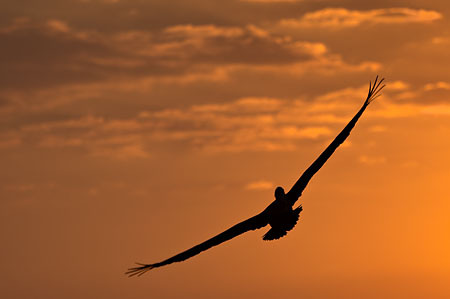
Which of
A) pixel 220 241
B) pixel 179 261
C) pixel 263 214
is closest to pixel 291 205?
pixel 263 214

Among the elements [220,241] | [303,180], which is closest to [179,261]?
[220,241]

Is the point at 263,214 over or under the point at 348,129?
under

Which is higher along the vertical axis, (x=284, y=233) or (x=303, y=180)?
(x=303, y=180)

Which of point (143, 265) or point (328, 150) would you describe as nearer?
point (143, 265)

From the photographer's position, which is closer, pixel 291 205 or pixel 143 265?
pixel 143 265

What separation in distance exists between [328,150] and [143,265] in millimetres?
7039

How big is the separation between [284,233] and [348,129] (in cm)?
395

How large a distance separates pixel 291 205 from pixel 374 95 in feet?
14.1

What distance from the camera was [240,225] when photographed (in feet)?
73.2

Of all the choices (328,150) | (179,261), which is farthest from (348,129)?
(179,261)

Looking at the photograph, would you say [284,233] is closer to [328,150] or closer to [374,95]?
[328,150]

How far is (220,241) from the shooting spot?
72.3ft

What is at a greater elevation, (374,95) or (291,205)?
(374,95)

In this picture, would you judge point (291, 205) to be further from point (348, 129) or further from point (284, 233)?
point (348, 129)
